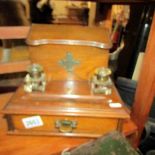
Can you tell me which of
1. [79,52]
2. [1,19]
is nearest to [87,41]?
[79,52]

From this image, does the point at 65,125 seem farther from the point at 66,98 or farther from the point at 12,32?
the point at 12,32

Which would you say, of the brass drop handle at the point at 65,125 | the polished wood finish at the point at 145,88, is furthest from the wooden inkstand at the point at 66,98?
the polished wood finish at the point at 145,88

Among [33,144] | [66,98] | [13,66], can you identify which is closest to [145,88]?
[66,98]

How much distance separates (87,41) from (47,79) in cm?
21

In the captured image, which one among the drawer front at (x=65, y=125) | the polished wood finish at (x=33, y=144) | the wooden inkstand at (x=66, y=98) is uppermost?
the wooden inkstand at (x=66, y=98)

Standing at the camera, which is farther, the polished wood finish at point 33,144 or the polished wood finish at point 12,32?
the polished wood finish at point 12,32

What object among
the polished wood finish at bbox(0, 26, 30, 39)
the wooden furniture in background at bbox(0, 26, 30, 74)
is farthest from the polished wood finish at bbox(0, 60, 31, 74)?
the polished wood finish at bbox(0, 26, 30, 39)

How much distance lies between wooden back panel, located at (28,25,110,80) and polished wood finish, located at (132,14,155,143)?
0.45ft

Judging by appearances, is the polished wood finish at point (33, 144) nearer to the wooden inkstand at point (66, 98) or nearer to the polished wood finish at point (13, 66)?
the wooden inkstand at point (66, 98)

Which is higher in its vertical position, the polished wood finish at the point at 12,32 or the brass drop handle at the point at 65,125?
the polished wood finish at the point at 12,32

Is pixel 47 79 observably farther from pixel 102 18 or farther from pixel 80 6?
pixel 80 6

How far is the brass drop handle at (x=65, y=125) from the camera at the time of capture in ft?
2.26

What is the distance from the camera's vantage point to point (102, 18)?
110 cm

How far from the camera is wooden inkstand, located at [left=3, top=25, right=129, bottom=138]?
2.17 feet
